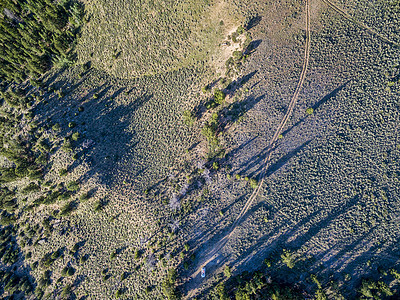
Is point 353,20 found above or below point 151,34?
below

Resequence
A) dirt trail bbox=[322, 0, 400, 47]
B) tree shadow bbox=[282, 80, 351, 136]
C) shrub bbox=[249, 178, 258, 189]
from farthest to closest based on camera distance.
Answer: shrub bbox=[249, 178, 258, 189] < tree shadow bbox=[282, 80, 351, 136] < dirt trail bbox=[322, 0, 400, 47]

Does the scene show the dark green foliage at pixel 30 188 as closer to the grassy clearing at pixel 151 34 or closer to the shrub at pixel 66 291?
the shrub at pixel 66 291

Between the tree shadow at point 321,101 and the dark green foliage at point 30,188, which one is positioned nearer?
the tree shadow at point 321,101

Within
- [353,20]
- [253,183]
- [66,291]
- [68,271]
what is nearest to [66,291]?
[66,291]

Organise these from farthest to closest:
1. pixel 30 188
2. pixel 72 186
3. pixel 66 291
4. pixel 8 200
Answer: pixel 8 200 < pixel 30 188 < pixel 72 186 < pixel 66 291

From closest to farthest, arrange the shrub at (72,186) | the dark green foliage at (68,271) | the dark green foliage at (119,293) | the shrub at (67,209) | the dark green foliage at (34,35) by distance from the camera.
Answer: the dark green foliage at (119,293) → the shrub at (72,186) → the dark green foliage at (68,271) → the shrub at (67,209) → the dark green foliage at (34,35)

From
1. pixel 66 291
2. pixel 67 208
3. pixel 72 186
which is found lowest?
pixel 66 291

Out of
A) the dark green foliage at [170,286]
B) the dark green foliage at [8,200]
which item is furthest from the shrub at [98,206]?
the dark green foliage at [8,200]

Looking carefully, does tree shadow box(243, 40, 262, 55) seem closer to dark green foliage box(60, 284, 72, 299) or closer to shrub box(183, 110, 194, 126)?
shrub box(183, 110, 194, 126)

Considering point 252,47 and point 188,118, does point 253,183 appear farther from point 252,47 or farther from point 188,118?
point 252,47

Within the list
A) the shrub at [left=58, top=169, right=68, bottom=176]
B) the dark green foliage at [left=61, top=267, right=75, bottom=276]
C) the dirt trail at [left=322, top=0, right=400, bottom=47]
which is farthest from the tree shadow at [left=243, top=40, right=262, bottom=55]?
the dark green foliage at [left=61, top=267, right=75, bottom=276]

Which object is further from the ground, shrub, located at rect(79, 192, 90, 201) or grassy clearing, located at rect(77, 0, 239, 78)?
grassy clearing, located at rect(77, 0, 239, 78)

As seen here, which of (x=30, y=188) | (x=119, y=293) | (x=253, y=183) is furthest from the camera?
(x=30, y=188)
